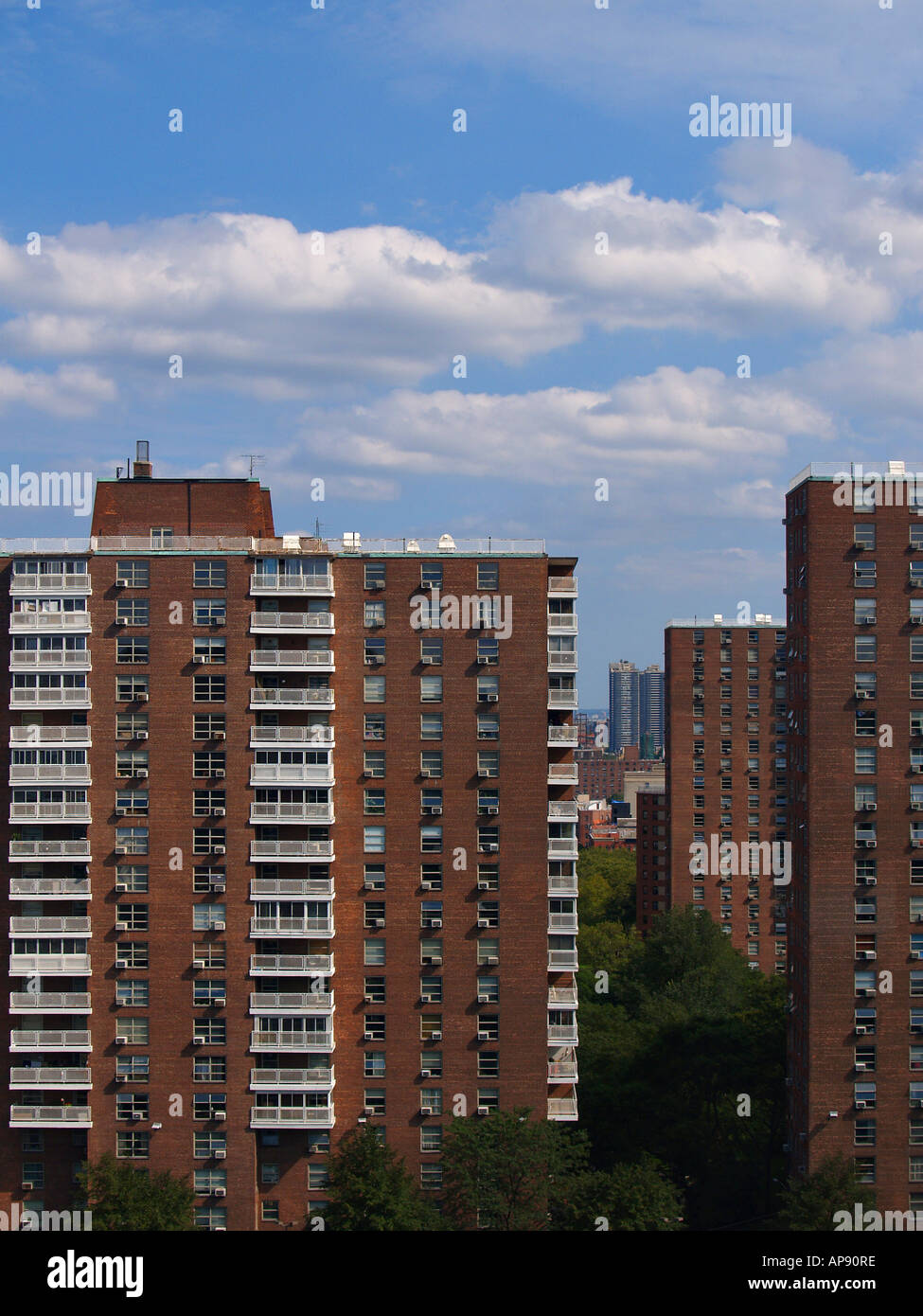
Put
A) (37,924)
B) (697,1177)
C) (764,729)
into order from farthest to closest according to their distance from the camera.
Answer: (764,729), (697,1177), (37,924)

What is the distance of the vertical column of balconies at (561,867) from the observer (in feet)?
216

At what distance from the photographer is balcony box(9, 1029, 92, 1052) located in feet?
208

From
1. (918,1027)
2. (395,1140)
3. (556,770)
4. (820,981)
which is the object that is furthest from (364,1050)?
(918,1027)

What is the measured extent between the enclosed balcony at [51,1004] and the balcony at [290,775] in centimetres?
1476

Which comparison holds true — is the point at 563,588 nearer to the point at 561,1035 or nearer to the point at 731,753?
the point at 561,1035

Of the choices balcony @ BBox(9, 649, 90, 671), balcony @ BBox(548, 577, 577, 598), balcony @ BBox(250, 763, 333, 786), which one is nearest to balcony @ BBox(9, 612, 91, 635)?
balcony @ BBox(9, 649, 90, 671)

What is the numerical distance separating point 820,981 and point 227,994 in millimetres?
32310

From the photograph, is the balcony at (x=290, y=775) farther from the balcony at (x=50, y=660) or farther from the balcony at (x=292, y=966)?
the balcony at (x=50, y=660)

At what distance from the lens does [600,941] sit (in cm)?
13900

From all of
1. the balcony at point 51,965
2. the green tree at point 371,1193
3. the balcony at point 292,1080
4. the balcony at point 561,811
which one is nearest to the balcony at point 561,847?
the balcony at point 561,811

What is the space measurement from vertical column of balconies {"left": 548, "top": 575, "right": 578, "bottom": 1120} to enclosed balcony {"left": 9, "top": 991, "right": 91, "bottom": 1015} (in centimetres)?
2535

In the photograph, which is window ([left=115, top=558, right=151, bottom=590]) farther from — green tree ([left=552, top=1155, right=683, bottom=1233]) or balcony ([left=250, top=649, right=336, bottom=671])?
green tree ([left=552, top=1155, right=683, bottom=1233])

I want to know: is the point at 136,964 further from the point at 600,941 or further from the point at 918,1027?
the point at 600,941

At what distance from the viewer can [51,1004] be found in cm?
6353
